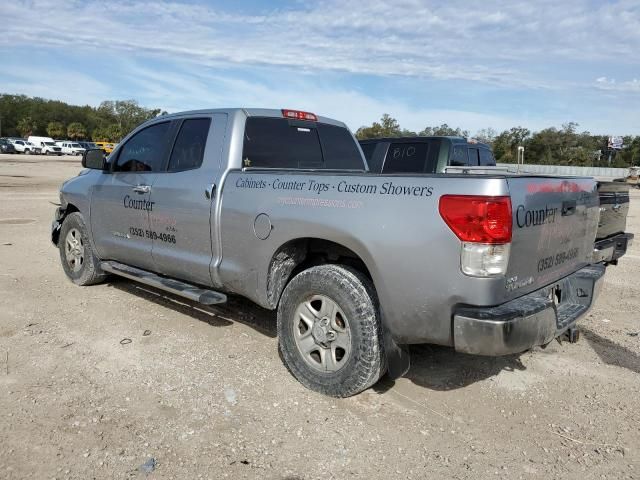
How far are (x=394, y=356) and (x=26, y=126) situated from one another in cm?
10809

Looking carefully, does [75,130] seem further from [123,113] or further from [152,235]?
[152,235]

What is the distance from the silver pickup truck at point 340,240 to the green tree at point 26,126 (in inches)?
4112

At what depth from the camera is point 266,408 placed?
349 cm

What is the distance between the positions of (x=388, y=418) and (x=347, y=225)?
1.24 m

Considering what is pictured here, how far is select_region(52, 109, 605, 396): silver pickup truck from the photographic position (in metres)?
2.97

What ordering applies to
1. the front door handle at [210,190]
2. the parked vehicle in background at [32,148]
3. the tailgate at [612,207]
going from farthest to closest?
1. the parked vehicle in background at [32,148]
2. the tailgate at [612,207]
3. the front door handle at [210,190]

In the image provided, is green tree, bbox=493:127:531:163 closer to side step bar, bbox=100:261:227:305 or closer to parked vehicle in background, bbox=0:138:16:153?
parked vehicle in background, bbox=0:138:16:153

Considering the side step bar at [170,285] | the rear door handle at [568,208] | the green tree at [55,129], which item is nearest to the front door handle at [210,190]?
the side step bar at [170,285]

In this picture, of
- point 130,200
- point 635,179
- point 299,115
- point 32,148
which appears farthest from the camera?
point 32,148

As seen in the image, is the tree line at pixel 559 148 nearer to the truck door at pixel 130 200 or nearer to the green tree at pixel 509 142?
the green tree at pixel 509 142

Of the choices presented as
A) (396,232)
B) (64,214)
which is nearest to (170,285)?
(396,232)

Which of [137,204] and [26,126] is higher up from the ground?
[26,126]

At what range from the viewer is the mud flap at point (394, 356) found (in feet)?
11.0

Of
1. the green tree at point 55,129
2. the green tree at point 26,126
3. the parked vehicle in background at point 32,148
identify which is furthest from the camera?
the green tree at point 26,126
